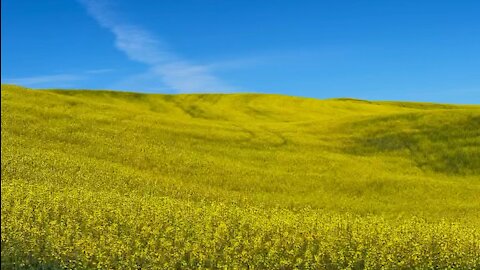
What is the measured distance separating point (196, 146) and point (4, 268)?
26504mm

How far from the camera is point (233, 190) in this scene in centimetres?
3422

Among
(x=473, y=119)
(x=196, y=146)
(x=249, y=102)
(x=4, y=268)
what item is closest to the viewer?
(x=4, y=268)

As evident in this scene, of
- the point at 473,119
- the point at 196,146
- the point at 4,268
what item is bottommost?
the point at 4,268

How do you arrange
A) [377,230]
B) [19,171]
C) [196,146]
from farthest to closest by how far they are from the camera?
1. [196,146]
2. [19,171]
3. [377,230]

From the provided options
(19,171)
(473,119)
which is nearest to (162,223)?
(19,171)

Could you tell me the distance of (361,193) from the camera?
35469 mm

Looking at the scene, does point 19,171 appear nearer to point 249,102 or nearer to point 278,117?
point 278,117

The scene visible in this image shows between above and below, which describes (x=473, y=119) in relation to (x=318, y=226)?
above

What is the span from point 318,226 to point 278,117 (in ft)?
163

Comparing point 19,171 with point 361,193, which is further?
point 361,193

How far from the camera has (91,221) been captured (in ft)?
70.9

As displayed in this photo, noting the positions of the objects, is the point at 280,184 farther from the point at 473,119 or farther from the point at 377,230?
the point at 473,119

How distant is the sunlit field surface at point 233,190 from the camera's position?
20094 mm

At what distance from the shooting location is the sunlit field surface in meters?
20.1
